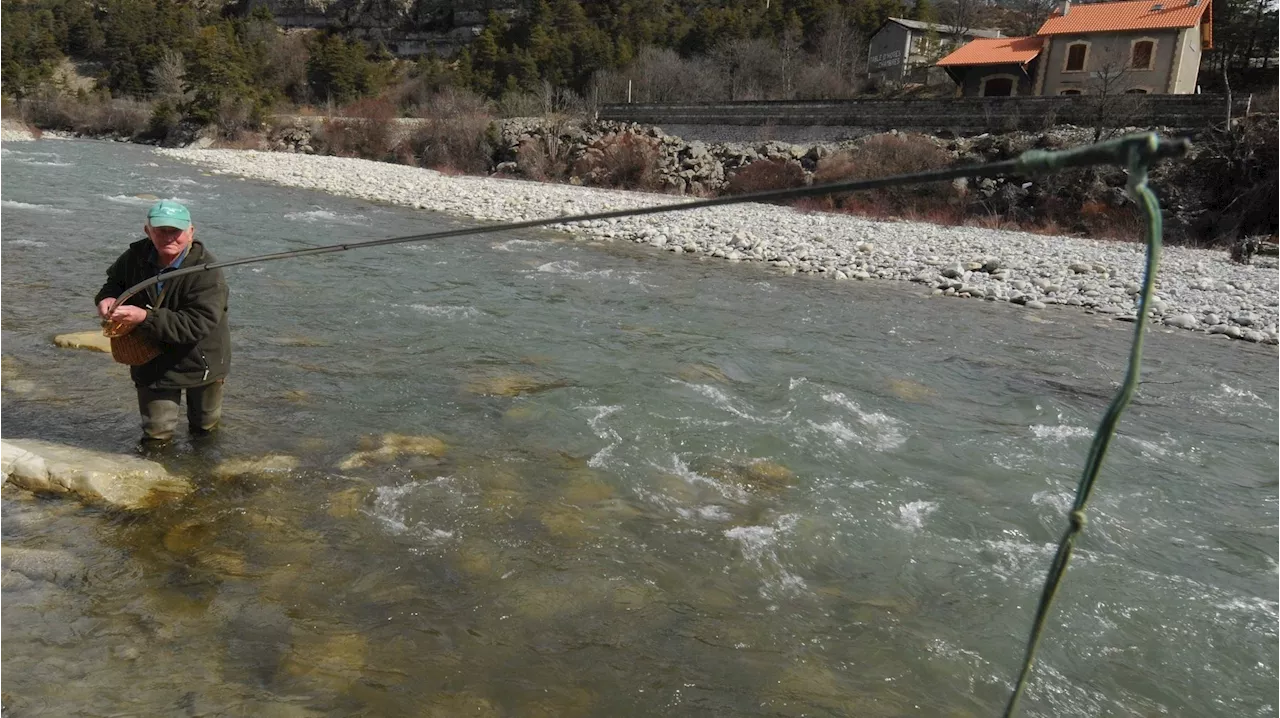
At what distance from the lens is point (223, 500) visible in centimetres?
445

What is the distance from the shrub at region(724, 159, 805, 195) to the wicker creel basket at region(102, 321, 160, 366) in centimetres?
2478

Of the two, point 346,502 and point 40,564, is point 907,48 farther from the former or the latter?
point 40,564

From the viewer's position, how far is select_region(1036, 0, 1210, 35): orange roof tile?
2839 cm

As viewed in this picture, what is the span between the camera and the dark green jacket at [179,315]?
4.18 meters

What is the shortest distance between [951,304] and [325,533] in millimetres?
10312

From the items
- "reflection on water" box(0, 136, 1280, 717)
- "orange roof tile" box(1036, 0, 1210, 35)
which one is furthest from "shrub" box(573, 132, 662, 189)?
"reflection on water" box(0, 136, 1280, 717)

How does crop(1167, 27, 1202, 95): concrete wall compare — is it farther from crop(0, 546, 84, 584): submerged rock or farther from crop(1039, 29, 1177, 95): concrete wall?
crop(0, 546, 84, 584): submerged rock

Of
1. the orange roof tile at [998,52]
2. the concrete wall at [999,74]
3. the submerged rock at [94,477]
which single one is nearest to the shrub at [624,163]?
the orange roof tile at [998,52]

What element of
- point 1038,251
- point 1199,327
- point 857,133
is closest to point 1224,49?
point 857,133

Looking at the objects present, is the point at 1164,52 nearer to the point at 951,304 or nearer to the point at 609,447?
the point at 951,304

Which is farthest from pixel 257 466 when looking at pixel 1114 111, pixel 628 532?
pixel 1114 111

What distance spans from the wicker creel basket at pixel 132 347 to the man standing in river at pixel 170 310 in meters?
0.04

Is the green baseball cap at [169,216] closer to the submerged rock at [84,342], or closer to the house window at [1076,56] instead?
the submerged rock at [84,342]

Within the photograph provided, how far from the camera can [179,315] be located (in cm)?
418
